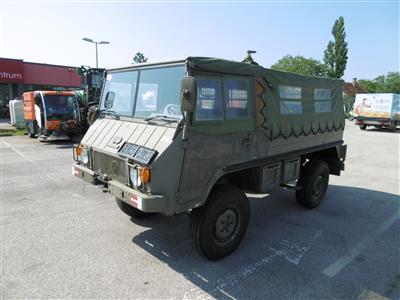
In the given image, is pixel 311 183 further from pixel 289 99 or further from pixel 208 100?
pixel 208 100

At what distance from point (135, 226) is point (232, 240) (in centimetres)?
164

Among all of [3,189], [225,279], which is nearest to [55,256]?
[225,279]

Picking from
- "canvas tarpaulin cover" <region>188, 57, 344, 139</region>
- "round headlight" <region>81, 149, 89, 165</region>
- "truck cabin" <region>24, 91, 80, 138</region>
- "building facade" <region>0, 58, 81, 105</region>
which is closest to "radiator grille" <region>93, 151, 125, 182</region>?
"round headlight" <region>81, 149, 89, 165</region>

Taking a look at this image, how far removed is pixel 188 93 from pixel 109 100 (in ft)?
6.80

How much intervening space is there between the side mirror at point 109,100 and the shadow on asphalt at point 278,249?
6.29ft

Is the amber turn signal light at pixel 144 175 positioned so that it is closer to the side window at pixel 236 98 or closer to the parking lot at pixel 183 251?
the parking lot at pixel 183 251

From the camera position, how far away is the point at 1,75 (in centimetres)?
2639

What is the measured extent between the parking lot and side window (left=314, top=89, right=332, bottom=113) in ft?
6.27

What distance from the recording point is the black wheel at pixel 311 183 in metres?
5.71

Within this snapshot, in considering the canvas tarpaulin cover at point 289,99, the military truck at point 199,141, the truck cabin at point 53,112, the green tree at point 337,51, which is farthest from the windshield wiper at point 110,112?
the green tree at point 337,51

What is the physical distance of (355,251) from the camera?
4.28 metres

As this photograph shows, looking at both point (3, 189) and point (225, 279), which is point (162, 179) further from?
point (3, 189)

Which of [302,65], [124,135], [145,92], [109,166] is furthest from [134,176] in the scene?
[302,65]

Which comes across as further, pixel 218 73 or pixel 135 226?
pixel 135 226
